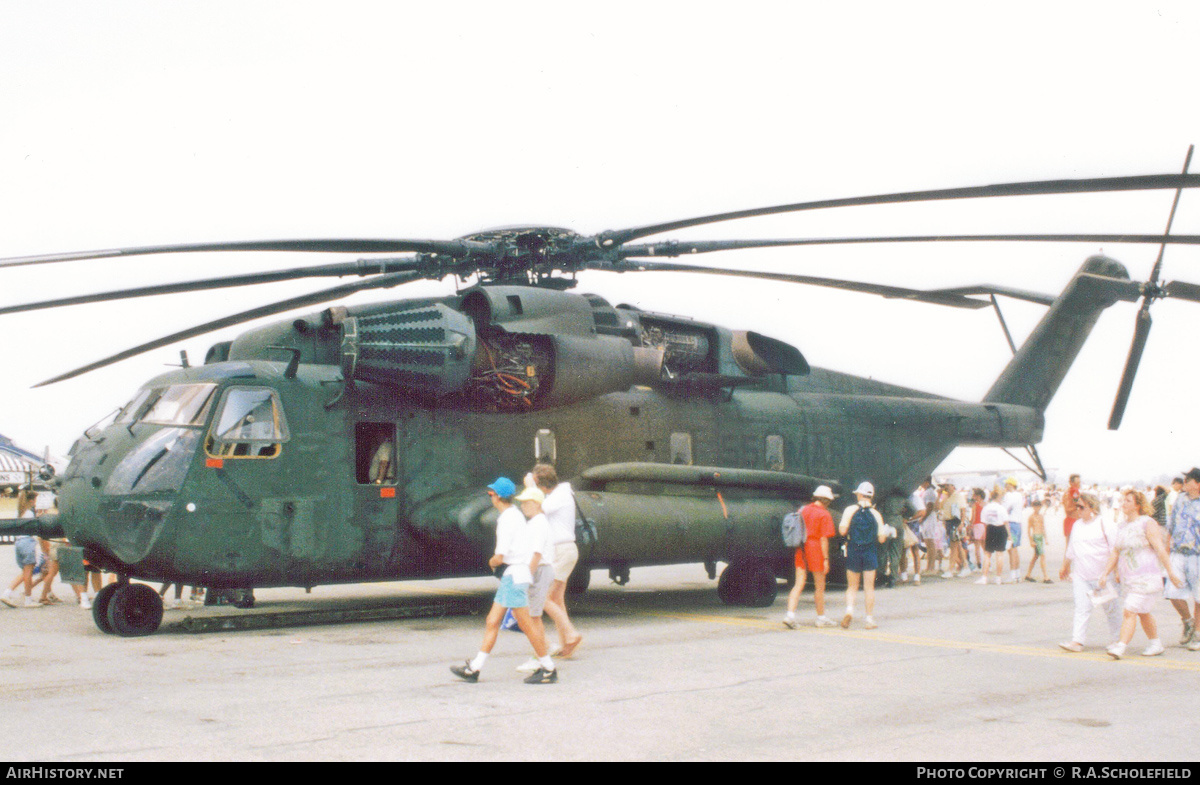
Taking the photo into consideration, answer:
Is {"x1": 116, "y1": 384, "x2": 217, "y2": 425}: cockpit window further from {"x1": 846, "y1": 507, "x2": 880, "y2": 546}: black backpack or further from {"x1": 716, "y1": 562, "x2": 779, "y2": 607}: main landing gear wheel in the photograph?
{"x1": 846, "y1": 507, "x2": 880, "y2": 546}: black backpack

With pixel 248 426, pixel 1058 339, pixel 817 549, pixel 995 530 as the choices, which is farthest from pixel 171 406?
pixel 1058 339

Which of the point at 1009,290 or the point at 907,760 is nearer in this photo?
the point at 907,760

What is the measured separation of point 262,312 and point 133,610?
361 centimetres

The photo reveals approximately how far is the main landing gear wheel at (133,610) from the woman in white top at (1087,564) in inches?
352

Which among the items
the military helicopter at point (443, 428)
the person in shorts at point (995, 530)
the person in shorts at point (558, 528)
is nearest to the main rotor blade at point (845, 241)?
the military helicopter at point (443, 428)

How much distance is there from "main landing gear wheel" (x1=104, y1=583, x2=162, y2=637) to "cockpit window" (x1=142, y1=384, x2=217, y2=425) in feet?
5.58

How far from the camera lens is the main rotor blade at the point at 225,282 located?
376 inches

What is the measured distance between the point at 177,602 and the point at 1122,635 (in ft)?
37.9

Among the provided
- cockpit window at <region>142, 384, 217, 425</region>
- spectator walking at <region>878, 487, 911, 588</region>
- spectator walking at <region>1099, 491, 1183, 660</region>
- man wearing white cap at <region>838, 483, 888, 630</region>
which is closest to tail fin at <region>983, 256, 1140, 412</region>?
spectator walking at <region>878, 487, 911, 588</region>

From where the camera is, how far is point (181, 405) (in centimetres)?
1076

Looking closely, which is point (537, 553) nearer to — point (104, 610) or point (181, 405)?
point (181, 405)

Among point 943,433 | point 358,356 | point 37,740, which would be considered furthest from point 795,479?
point 37,740

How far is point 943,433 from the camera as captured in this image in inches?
675
